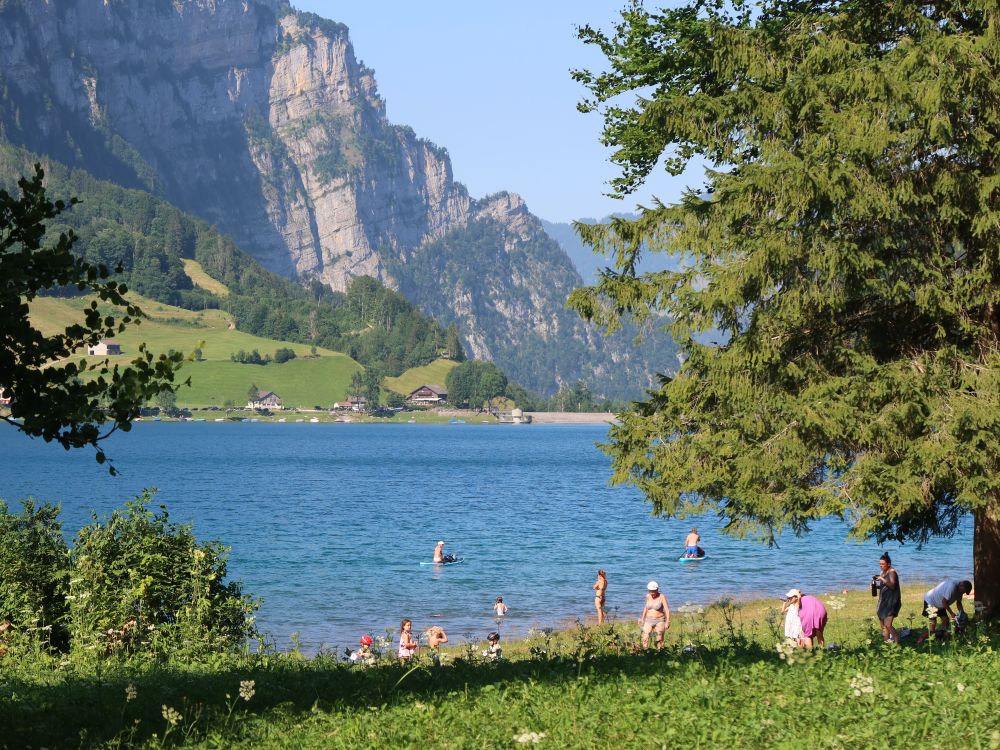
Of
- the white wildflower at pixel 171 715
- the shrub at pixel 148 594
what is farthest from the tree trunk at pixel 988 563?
the white wildflower at pixel 171 715

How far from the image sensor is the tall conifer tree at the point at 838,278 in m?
17.0

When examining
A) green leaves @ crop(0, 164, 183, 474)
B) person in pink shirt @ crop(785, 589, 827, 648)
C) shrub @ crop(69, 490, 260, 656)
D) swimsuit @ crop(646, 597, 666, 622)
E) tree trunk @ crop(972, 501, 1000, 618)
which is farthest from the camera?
swimsuit @ crop(646, 597, 666, 622)

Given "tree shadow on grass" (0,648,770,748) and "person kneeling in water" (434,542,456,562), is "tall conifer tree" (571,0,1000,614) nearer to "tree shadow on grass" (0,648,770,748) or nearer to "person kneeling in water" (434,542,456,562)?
"tree shadow on grass" (0,648,770,748)

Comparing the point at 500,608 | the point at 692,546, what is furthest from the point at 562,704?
the point at 692,546

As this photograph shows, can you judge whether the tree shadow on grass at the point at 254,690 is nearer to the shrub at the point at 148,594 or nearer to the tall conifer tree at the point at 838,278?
the shrub at the point at 148,594

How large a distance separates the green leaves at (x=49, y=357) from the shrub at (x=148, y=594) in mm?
8759

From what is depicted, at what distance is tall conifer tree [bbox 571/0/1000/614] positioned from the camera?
17.0m

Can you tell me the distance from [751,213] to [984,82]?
397 centimetres

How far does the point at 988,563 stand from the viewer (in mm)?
19141

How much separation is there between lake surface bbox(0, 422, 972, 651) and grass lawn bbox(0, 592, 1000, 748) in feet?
63.6

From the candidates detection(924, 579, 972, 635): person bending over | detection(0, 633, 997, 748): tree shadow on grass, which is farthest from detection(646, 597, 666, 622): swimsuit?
detection(0, 633, 997, 748): tree shadow on grass

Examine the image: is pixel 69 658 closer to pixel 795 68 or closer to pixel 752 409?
pixel 752 409

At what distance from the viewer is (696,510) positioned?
20.8m

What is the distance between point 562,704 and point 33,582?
1064cm
